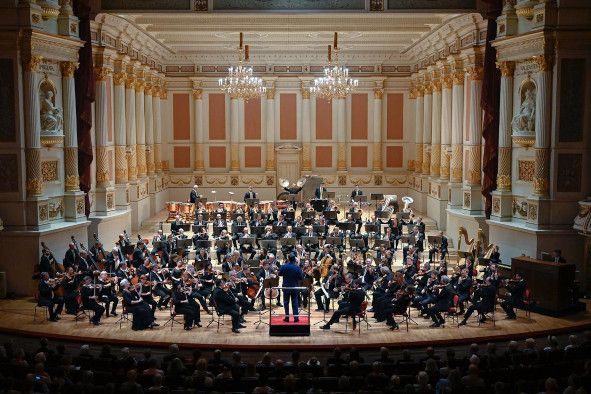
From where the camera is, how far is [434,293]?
17266 millimetres

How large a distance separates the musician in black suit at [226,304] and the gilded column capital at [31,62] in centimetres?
801

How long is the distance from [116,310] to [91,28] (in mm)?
9640

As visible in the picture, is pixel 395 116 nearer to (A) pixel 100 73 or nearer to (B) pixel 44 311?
(A) pixel 100 73

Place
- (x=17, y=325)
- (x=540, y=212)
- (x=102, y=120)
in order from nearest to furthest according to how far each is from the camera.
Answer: (x=17, y=325)
(x=540, y=212)
(x=102, y=120)

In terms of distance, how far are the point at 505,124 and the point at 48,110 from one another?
44.0ft

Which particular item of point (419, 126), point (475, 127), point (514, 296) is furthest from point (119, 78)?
point (514, 296)

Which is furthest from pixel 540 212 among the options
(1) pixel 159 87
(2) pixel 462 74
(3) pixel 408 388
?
(1) pixel 159 87

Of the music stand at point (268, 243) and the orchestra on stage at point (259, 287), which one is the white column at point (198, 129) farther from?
the music stand at point (268, 243)

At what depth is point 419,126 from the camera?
3641 cm

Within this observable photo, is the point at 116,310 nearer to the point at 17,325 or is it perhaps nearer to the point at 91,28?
→ the point at 17,325

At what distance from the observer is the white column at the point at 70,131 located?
21.4 m

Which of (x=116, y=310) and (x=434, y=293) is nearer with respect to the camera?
(x=434, y=293)

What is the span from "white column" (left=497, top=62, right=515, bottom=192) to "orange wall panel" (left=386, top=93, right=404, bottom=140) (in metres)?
17.0

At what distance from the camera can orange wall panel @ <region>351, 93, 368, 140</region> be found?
38.8 meters
